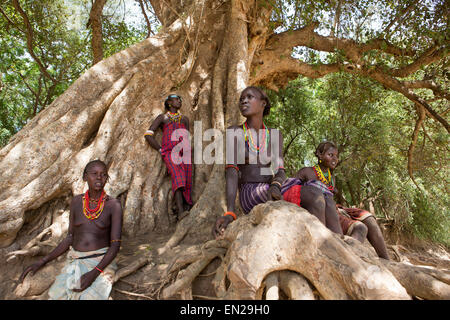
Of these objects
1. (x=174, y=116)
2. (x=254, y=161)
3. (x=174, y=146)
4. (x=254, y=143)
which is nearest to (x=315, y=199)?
(x=254, y=161)

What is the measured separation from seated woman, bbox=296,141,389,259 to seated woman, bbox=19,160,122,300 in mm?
2015

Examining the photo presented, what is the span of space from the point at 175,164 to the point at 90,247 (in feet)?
5.40

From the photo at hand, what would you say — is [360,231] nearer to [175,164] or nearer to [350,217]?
[350,217]

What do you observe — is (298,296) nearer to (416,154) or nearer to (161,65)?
(161,65)

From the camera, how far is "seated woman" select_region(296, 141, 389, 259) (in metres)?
2.99


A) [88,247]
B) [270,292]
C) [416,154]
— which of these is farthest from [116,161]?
[416,154]

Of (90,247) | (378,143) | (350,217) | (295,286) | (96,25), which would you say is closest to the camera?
(295,286)

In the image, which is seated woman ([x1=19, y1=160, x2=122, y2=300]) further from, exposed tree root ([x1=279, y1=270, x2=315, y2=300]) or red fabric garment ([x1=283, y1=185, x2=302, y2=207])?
red fabric garment ([x1=283, y1=185, x2=302, y2=207])

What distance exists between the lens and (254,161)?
339 centimetres

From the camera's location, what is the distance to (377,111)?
10312 millimetres

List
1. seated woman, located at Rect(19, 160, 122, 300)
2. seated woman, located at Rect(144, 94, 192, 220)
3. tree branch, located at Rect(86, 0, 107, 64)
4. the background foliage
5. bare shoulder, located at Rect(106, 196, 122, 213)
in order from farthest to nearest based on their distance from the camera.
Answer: the background foliage
tree branch, located at Rect(86, 0, 107, 64)
seated woman, located at Rect(144, 94, 192, 220)
bare shoulder, located at Rect(106, 196, 122, 213)
seated woman, located at Rect(19, 160, 122, 300)

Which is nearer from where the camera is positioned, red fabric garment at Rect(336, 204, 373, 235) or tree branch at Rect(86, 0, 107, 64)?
red fabric garment at Rect(336, 204, 373, 235)

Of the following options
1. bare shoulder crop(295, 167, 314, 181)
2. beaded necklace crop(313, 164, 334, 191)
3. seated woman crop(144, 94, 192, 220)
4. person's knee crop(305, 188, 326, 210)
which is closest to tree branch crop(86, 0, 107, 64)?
seated woman crop(144, 94, 192, 220)

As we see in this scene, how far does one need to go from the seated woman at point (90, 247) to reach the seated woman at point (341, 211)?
79.3 inches
